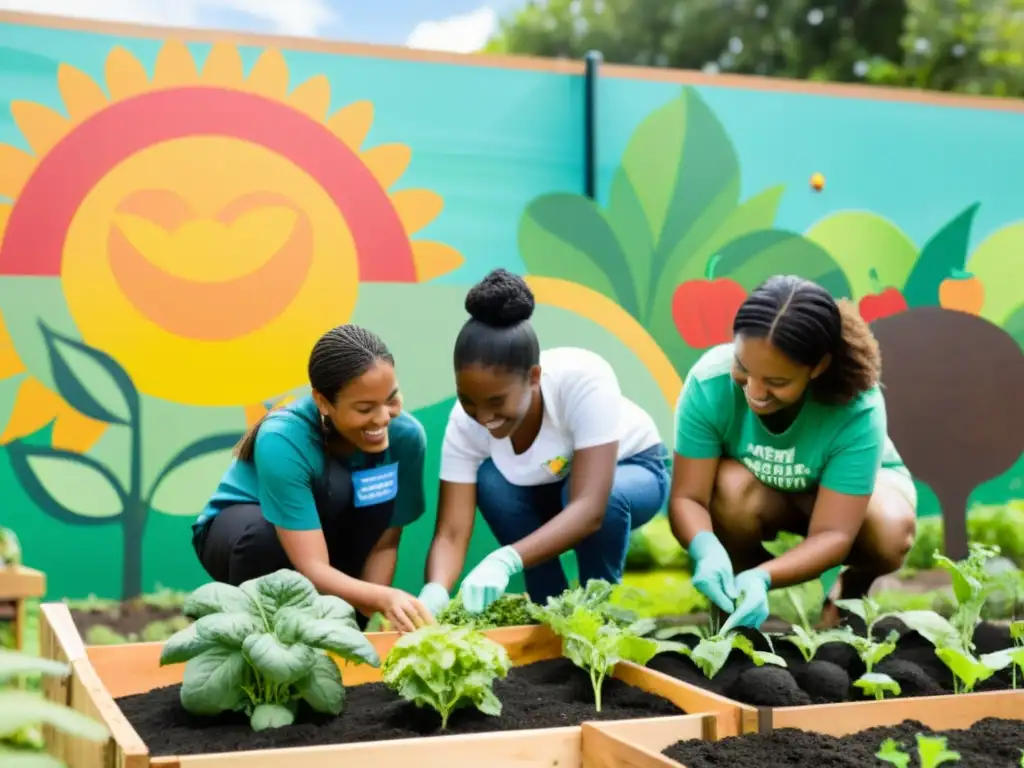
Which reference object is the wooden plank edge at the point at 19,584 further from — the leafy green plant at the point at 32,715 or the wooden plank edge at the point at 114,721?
the leafy green plant at the point at 32,715

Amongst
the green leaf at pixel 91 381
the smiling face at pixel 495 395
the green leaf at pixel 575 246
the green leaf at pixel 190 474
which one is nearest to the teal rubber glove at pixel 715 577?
the smiling face at pixel 495 395

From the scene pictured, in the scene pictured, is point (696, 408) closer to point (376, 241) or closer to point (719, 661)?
point (719, 661)

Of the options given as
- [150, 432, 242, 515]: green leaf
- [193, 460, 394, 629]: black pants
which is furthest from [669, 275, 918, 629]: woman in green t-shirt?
[150, 432, 242, 515]: green leaf

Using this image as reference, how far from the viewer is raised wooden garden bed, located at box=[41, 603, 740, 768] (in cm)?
176

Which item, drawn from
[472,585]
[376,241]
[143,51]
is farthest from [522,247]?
[472,585]

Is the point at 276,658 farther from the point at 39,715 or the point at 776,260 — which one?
the point at 776,260

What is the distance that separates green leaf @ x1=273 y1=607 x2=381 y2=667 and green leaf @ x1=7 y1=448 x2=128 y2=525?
198 cm

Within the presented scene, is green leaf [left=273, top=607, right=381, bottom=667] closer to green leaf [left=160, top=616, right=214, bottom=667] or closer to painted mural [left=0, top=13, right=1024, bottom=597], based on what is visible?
green leaf [left=160, top=616, right=214, bottom=667]

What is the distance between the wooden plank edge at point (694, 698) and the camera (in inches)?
78.3

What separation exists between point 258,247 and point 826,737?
2.63m

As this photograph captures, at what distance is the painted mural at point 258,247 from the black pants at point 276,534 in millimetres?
864

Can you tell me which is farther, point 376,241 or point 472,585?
point 376,241

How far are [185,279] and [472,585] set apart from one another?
5.62 feet

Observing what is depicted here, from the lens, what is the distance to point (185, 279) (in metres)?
3.80
